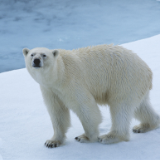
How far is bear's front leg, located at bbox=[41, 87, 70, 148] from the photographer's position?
9.04 ft

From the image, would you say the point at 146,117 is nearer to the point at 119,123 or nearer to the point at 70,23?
the point at 119,123

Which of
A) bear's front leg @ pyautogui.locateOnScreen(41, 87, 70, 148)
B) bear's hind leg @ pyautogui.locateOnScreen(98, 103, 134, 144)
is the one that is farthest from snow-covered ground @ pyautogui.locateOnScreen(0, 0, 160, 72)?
bear's hind leg @ pyautogui.locateOnScreen(98, 103, 134, 144)

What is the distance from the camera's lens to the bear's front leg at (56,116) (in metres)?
2.76

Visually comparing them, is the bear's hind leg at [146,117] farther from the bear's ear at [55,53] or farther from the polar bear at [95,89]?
the bear's ear at [55,53]

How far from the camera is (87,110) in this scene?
105 inches

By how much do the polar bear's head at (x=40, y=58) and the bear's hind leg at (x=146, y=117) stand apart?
1.27 m

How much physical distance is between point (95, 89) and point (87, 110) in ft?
0.93

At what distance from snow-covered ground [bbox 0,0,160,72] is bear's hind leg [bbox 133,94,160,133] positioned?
320 inches

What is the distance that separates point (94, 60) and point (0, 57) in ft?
29.7

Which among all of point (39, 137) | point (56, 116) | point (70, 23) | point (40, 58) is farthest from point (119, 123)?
point (70, 23)

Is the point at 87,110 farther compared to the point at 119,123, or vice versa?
the point at 119,123

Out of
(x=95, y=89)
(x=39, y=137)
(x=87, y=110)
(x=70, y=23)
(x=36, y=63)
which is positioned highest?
(x=36, y=63)

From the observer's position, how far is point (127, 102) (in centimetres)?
277

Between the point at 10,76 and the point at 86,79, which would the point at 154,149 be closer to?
the point at 86,79
